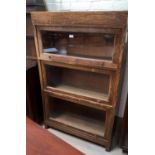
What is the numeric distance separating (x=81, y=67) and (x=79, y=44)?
0.29m

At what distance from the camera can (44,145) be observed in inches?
26.1

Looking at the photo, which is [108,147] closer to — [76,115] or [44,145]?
[76,115]

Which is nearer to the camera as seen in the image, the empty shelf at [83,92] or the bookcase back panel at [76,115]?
the empty shelf at [83,92]

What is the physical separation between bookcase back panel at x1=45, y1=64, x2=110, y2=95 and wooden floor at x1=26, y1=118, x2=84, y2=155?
3.30 feet

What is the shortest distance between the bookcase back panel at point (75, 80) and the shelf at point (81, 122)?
0.35 meters

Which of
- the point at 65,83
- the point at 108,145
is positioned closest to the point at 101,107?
the point at 108,145

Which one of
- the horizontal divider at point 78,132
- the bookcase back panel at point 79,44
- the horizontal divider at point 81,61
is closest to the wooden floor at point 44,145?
the horizontal divider at point 81,61

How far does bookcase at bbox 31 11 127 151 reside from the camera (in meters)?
1.32

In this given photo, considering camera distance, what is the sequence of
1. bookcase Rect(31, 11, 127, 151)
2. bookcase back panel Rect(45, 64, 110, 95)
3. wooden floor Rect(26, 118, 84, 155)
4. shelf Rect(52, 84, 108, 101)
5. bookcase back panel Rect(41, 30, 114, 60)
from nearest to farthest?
wooden floor Rect(26, 118, 84, 155)
bookcase Rect(31, 11, 127, 151)
bookcase back panel Rect(41, 30, 114, 60)
shelf Rect(52, 84, 108, 101)
bookcase back panel Rect(45, 64, 110, 95)

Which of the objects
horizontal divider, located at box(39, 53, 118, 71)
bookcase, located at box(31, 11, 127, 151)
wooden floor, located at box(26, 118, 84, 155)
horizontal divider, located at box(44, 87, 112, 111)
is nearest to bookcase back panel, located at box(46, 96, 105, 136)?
bookcase, located at box(31, 11, 127, 151)

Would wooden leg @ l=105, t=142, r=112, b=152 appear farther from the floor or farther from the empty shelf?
the empty shelf

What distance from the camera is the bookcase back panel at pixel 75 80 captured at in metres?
1.68

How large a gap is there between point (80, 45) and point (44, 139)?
1.13 metres

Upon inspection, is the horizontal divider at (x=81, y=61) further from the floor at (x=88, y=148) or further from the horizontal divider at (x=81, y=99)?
the floor at (x=88, y=148)
